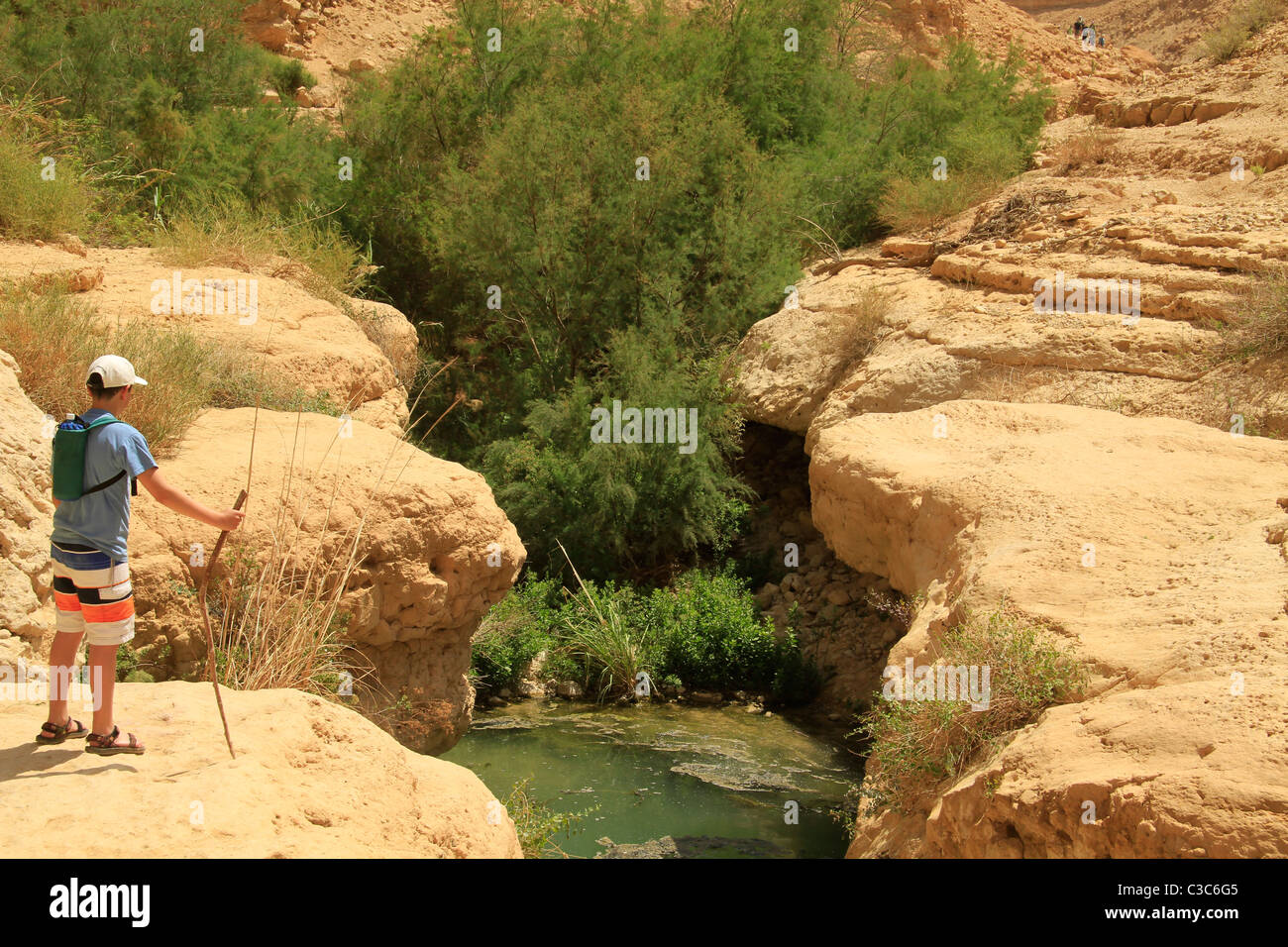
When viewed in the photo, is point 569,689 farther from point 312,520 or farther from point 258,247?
point 258,247

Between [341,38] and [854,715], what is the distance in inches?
834

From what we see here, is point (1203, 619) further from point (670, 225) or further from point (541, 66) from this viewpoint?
point (541, 66)

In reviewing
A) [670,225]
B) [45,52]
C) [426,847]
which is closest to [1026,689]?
[426,847]

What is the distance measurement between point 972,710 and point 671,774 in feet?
14.9

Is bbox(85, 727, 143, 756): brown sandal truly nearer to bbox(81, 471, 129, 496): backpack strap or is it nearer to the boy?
the boy

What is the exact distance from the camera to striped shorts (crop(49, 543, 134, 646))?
3.86 meters

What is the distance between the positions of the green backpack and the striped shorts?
199 millimetres

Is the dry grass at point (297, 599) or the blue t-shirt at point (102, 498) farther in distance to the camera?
the dry grass at point (297, 599)

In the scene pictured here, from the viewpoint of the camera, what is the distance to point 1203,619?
498 cm

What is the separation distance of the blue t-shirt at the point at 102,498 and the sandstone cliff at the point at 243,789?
30.5 inches

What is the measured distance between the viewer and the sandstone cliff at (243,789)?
11.0 feet

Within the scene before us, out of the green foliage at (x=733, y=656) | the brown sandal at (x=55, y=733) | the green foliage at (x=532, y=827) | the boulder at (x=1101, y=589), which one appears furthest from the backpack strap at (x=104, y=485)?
the green foliage at (x=733, y=656)

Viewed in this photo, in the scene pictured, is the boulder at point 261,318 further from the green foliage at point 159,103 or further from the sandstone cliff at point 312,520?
the green foliage at point 159,103

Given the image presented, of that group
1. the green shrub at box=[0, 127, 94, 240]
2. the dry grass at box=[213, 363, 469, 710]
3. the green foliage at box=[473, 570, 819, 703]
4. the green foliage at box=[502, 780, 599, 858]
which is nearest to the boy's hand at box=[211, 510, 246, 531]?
the dry grass at box=[213, 363, 469, 710]
